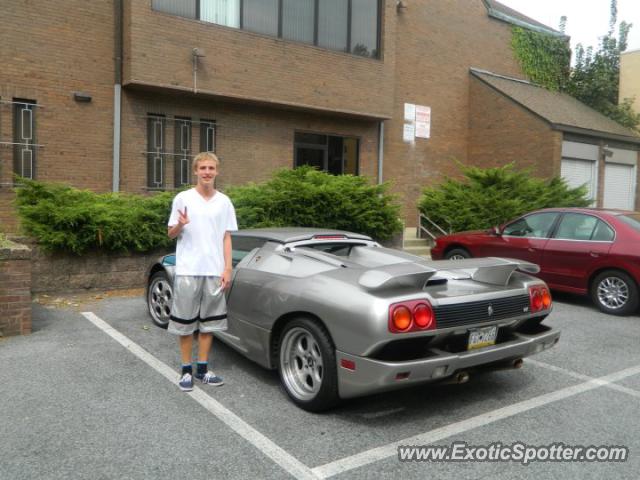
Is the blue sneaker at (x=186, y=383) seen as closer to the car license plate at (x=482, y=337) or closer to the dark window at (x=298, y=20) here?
the car license plate at (x=482, y=337)

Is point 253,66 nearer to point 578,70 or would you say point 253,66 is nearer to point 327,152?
point 327,152

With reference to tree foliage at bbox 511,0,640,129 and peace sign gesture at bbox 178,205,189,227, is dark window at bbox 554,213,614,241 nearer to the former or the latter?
peace sign gesture at bbox 178,205,189,227

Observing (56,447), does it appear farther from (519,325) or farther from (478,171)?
(478,171)

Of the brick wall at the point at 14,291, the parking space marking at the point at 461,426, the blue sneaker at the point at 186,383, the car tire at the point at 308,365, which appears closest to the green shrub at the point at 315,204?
the brick wall at the point at 14,291

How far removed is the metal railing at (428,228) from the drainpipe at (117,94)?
24.3ft

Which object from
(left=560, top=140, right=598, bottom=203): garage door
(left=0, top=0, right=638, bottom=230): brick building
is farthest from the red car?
(left=560, top=140, right=598, bottom=203): garage door

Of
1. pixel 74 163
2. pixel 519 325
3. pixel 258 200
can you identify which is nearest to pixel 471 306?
pixel 519 325

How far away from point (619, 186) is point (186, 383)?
19.2 m

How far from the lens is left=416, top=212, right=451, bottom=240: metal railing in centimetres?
1415

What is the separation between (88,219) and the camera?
8281 millimetres

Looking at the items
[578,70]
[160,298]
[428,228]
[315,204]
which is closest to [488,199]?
[428,228]

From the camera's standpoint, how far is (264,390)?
4375 millimetres

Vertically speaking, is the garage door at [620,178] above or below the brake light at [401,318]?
above

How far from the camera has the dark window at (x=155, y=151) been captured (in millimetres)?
12359
